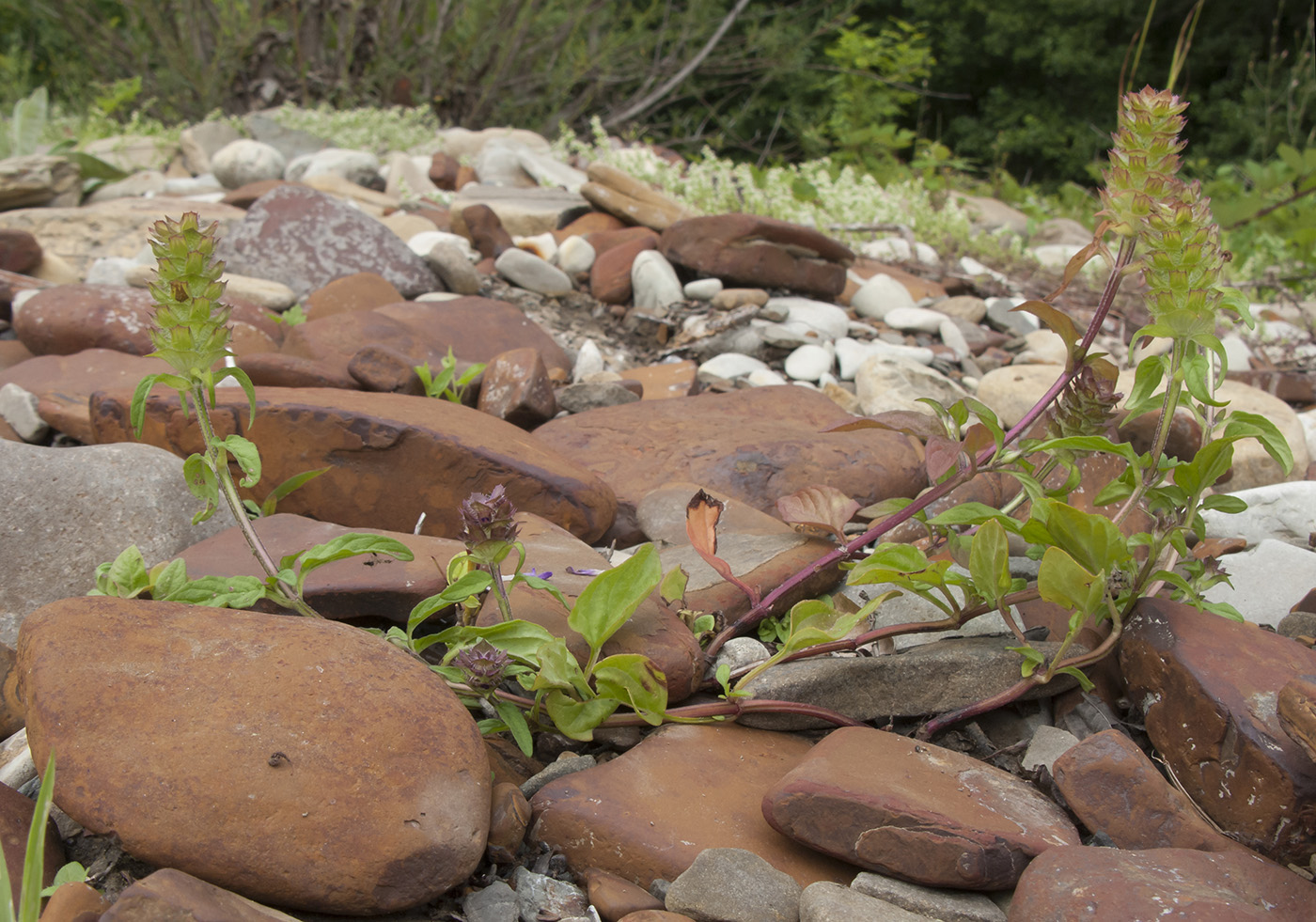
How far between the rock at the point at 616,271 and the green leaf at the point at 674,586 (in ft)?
9.44

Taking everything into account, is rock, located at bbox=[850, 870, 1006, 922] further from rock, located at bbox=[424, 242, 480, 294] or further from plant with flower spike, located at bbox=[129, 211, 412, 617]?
rock, located at bbox=[424, 242, 480, 294]

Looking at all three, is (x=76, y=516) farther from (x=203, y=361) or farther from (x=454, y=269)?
(x=454, y=269)

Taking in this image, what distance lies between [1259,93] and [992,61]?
4504mm

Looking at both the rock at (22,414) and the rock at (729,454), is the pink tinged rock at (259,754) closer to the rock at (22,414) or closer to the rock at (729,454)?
the rock at (729,454)

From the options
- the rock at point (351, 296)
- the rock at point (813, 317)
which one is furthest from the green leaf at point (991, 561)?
the rock at point (351, 296)

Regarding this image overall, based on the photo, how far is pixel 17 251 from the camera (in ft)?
13.5

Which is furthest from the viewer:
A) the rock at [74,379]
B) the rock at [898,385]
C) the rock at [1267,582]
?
the rock at [898,385]

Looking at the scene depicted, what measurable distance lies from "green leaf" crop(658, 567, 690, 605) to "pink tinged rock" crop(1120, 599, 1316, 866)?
74 cm

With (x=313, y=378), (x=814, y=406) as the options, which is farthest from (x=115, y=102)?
(x=814, y=406)

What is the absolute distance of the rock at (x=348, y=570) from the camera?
1.77 meters

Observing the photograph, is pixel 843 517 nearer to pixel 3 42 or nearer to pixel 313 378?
pixel 313 378

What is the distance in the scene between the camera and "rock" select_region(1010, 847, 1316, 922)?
116 cm

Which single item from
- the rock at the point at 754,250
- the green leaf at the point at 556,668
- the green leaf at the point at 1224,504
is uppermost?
the green leaf at the point at 1224,504

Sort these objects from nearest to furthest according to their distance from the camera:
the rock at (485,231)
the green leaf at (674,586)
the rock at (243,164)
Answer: the green leaf at (674,586) → the rock at (485,231) → the rock at (243,164)
